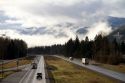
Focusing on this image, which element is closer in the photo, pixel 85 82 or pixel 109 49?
pixel 85 82

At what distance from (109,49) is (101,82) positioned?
107494 mm

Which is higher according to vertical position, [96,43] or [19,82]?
[96,43]

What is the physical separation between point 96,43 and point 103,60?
3988cm

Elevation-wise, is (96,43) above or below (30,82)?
above

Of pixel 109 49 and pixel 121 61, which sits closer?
pixel 121 61

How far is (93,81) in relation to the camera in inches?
2633

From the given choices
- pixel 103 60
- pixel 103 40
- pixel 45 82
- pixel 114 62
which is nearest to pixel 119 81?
pixel 45 82

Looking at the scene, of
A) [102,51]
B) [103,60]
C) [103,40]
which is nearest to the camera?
[103,60]

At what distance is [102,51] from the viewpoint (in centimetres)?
16888

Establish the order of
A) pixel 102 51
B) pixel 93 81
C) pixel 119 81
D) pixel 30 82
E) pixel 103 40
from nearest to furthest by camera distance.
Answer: pixel 119 81 < pixel 93 81 < pixel 30 82 < pixel 102 51 < pixel 103 40

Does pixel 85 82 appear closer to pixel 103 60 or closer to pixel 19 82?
pixel 19 82

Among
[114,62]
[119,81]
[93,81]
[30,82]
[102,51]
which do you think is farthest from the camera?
[102,51]

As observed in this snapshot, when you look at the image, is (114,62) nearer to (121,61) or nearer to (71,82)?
(121,61)

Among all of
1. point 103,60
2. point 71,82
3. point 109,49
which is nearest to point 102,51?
point 109,49
